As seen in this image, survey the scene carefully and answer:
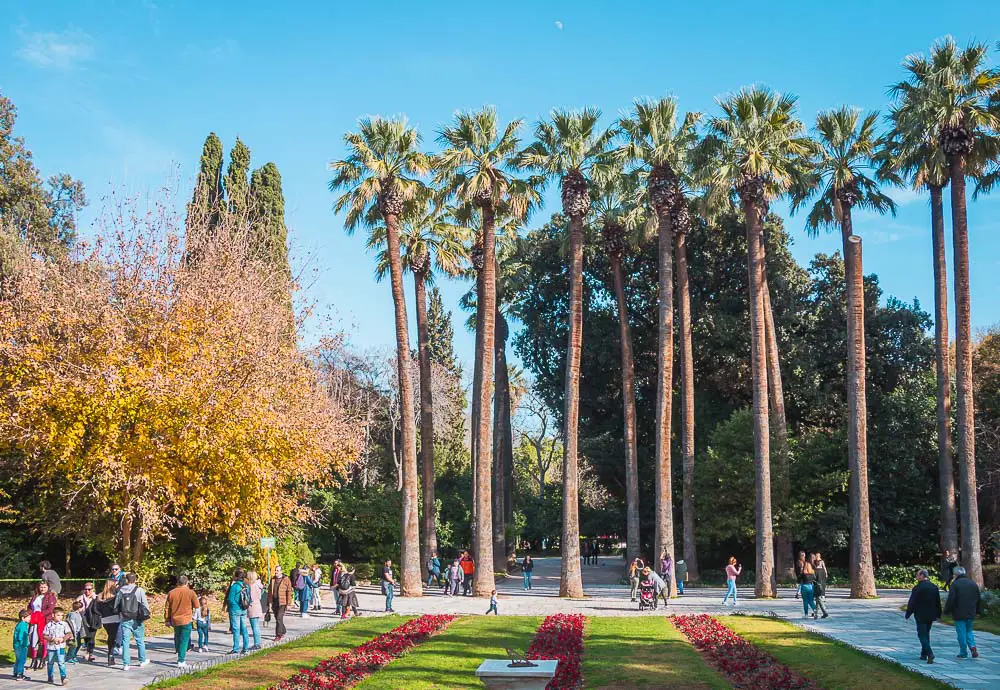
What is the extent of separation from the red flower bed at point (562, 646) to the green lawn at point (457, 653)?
353 mm

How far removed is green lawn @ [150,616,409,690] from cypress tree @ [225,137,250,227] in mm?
17773

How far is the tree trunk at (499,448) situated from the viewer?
45.8 meters

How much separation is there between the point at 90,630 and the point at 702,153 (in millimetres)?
26013

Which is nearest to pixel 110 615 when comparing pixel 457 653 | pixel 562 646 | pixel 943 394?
pixel 457 653

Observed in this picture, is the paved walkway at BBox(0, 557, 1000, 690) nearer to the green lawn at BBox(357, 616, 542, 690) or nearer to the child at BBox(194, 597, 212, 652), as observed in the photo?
the child at BBox(194, 597, 212, 652)

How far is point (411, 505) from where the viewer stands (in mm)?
32969

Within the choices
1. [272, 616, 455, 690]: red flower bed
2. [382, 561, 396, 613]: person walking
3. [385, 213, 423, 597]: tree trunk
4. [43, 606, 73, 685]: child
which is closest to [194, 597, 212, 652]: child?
[272, 616, 455, 690]: red flower bed

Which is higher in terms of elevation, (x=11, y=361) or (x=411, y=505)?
(x=11, y=361)

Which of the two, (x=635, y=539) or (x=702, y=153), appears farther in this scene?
(x=635, y=539)

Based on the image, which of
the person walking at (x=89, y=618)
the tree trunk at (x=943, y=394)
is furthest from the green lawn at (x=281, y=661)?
the tree trunk at (x=943, y=394)

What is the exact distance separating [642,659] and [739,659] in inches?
71.5

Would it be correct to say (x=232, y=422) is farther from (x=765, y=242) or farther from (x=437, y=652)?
(x=765, y=242)

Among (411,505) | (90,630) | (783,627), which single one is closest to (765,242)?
(411,505)

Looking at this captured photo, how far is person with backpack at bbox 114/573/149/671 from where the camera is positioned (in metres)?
15.9
